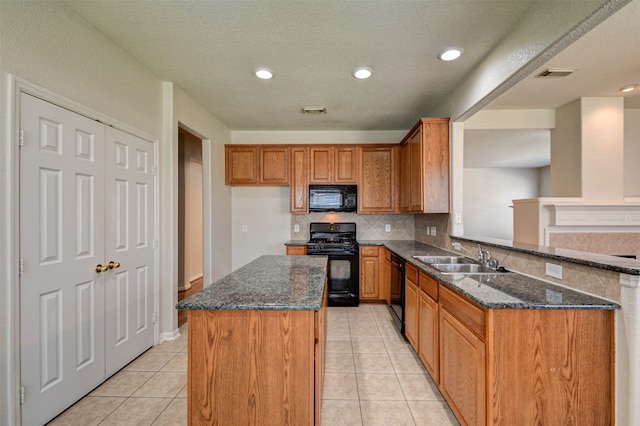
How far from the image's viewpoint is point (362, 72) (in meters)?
2.52

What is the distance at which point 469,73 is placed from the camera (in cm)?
255

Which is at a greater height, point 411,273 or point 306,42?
point 306,42

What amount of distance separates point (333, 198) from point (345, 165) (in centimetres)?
54

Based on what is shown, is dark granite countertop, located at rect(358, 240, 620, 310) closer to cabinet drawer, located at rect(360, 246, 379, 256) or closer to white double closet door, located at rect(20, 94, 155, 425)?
cabinet drawer, located at rect(360, 246, 379, 256)

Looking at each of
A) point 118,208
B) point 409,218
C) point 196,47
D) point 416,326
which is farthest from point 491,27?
point 118,208

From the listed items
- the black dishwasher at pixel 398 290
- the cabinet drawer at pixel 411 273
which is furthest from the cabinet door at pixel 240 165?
the cabinet drawer at pixel 411 273

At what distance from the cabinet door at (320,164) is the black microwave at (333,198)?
145mm

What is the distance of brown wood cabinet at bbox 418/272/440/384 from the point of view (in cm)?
192

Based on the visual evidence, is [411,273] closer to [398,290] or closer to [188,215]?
[398,290]

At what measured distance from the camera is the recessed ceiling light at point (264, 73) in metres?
2.49

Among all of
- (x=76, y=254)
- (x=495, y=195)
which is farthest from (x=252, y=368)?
(x=495, y=195)

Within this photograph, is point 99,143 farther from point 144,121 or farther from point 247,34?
point 247,34

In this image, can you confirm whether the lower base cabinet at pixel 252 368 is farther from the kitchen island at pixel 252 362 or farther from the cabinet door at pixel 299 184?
the cabinet door at pixel 299 184

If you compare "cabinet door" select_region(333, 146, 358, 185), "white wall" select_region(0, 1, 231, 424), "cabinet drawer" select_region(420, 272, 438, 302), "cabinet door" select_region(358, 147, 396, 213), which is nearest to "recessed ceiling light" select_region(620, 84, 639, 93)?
"cabinet door" select_region(358, 147, 396, 213)
